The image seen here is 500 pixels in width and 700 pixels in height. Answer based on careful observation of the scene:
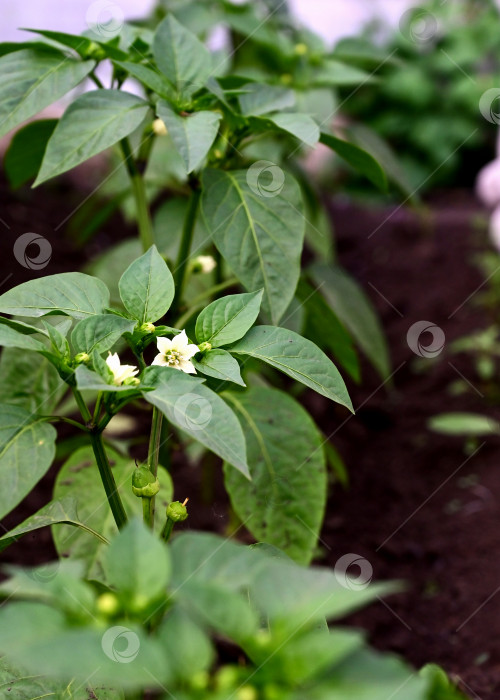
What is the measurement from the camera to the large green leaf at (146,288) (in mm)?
735

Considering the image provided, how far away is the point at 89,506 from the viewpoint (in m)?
0.99

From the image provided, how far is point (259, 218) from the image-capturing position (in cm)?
96

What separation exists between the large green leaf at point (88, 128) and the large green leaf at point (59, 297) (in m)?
0.21

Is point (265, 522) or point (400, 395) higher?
point (265, 522)

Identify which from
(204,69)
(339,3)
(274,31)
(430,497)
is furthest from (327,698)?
(339,3)

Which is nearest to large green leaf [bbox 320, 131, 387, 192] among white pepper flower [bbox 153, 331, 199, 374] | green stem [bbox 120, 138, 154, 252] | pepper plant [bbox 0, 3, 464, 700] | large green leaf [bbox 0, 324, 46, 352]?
pepper plant [bbox 0, 3, 464, 700]

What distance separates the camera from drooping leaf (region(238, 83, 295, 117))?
977mm

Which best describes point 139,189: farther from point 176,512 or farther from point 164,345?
point 176,512

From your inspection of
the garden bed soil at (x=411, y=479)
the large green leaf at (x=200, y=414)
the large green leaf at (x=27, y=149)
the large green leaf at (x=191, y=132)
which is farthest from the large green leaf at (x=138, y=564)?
the large green leaf at (x=27, y=149)

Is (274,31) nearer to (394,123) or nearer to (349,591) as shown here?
(349,591)

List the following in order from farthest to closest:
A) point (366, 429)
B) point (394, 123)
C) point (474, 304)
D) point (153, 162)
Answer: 1. point (394, 123)
2. point (474, 304)
3. point (366, 429)
4. point (153, 162)

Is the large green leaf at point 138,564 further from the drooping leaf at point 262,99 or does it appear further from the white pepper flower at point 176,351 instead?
the drooping leaf at point 262,99

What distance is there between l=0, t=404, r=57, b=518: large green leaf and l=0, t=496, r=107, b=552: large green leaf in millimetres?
25

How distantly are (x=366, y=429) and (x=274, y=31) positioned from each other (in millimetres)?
991
